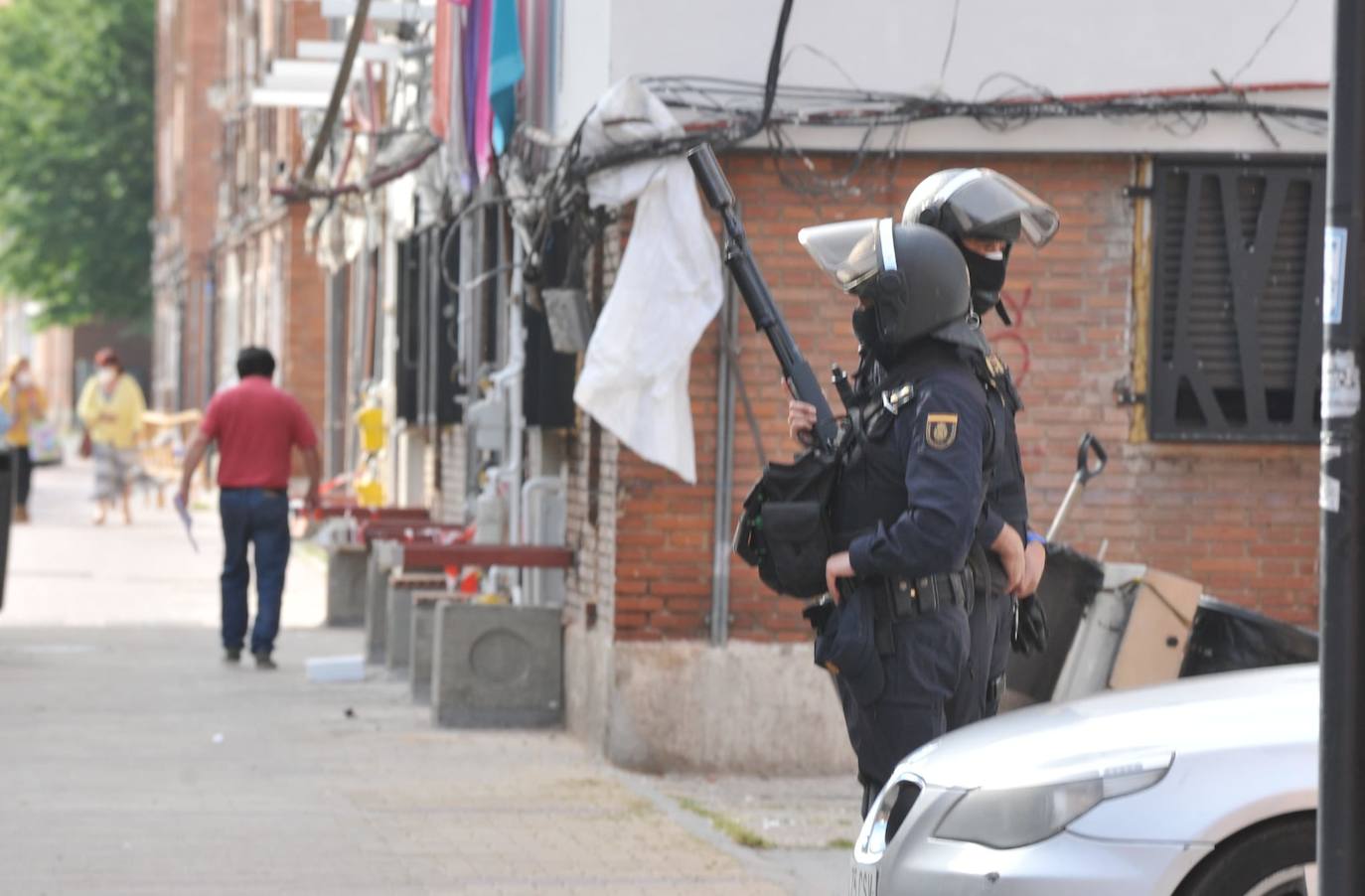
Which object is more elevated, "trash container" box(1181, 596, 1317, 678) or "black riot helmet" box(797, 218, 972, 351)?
"black riot helmet" box(797, 218, 972, 351)

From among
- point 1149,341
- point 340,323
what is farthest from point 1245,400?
point 340,323

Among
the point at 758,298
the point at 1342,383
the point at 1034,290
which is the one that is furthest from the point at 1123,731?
the point at 1034,290

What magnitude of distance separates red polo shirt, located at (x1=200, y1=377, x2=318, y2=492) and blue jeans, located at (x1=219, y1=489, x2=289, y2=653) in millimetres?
87

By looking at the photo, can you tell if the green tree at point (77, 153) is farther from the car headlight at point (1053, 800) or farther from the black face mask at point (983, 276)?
the car headlight at point (1053, 800)

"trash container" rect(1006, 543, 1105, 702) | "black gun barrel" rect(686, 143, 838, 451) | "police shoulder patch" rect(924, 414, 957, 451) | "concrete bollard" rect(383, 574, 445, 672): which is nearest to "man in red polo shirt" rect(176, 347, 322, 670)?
"concrete bollard" rect(383, 574, 445, 672)

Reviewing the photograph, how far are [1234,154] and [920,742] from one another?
5.38 metres

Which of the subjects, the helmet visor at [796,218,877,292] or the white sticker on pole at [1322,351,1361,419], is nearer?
the white sticker on pole at [1322,351,1361,419]

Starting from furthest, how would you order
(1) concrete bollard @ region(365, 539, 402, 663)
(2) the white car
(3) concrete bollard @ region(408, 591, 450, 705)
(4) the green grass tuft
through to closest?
(1) concrete bollard @ region(365, 539, 402, 663) → (3) concrete bollard @ region(408, 591, 450, 705) → (4) the green grass tuft → (2) the white car

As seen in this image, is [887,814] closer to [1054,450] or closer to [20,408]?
[1054,450]

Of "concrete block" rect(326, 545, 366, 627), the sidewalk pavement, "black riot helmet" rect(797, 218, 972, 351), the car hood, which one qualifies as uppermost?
"black riot helmet" rect(797, 218, 972, 351)

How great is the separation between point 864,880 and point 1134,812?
30.8 inches

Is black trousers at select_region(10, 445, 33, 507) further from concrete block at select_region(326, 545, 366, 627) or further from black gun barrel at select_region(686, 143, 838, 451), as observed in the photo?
black gun barrel at select_region(686, 143, 838, 451)

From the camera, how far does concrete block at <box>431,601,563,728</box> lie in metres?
11.8

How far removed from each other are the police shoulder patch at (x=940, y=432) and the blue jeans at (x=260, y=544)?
9.10 metres
